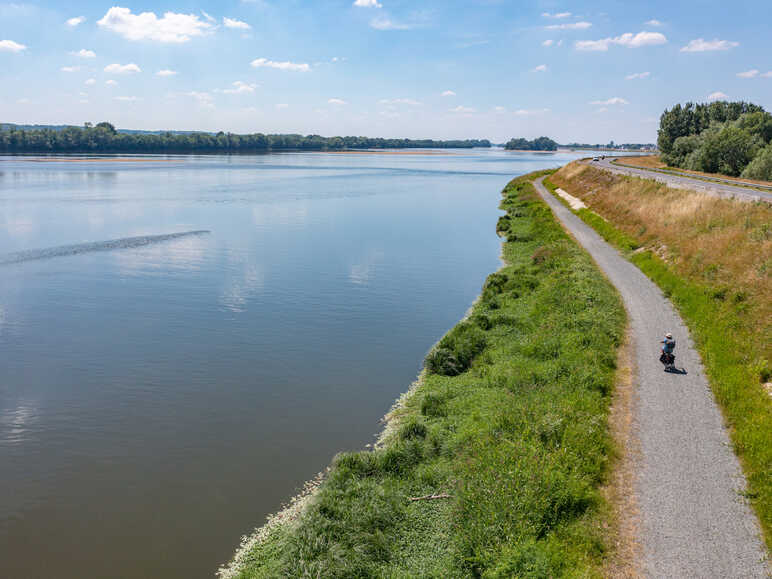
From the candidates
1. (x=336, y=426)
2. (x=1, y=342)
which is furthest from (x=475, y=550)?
(x=1, y=342)

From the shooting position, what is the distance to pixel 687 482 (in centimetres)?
1159

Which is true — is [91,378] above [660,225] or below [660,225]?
below

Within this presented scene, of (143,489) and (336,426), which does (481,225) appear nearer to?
(336,426)

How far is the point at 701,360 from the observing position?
58.7ft

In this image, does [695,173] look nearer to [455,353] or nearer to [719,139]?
[719,139]

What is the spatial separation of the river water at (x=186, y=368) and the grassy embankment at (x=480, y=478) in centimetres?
217

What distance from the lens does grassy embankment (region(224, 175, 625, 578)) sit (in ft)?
34.3

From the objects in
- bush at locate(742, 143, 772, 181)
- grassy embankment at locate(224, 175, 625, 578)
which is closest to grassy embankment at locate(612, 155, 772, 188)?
bush at locate(742, 143, 772, 181)

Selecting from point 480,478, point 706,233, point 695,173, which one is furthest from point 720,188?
point 480,478

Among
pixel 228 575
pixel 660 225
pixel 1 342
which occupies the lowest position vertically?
pixel 228 575

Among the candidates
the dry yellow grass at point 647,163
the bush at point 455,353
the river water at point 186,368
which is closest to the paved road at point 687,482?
the bush at point 455,353

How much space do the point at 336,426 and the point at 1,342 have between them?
18.3 m

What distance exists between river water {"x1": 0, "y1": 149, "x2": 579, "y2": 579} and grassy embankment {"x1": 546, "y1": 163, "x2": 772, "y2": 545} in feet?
35.0

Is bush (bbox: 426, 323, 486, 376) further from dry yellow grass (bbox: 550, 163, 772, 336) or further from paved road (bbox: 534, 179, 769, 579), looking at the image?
dry yellow grass (bbox: 550, 163, 772, 336)
